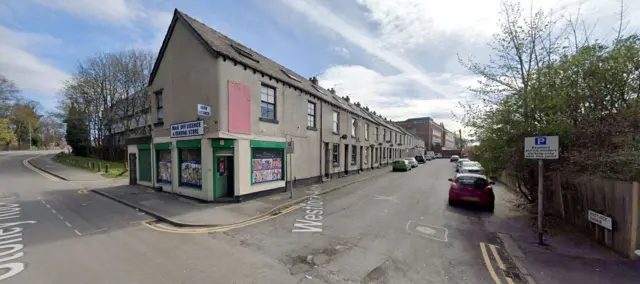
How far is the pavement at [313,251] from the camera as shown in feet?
14.1

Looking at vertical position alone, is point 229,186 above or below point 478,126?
below

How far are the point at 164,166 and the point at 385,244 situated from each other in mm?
11820

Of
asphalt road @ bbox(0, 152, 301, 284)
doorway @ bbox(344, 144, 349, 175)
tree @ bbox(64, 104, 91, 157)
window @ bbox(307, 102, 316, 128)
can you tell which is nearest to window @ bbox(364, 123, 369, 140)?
doorway @ bbox(344, 144, 349, 175)

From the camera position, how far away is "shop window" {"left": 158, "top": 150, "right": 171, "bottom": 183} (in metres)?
12.4

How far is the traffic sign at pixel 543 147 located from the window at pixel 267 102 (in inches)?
390

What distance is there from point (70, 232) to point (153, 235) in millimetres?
2273

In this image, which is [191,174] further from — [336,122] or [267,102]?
[336,122]

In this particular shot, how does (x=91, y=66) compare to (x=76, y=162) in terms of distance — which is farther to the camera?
(x=76, y=162)

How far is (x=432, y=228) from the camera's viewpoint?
721 cm

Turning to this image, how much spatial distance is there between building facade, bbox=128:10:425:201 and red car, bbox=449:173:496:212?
6.92 metres

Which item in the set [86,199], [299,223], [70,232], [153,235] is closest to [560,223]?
[299,223]

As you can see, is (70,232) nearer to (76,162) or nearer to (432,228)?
(432,228)

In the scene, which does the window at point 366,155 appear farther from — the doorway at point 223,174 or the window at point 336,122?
the doorway at point 223,174

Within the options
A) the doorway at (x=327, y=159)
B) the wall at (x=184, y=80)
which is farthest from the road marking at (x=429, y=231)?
the doorway at (x=327, y=159)
